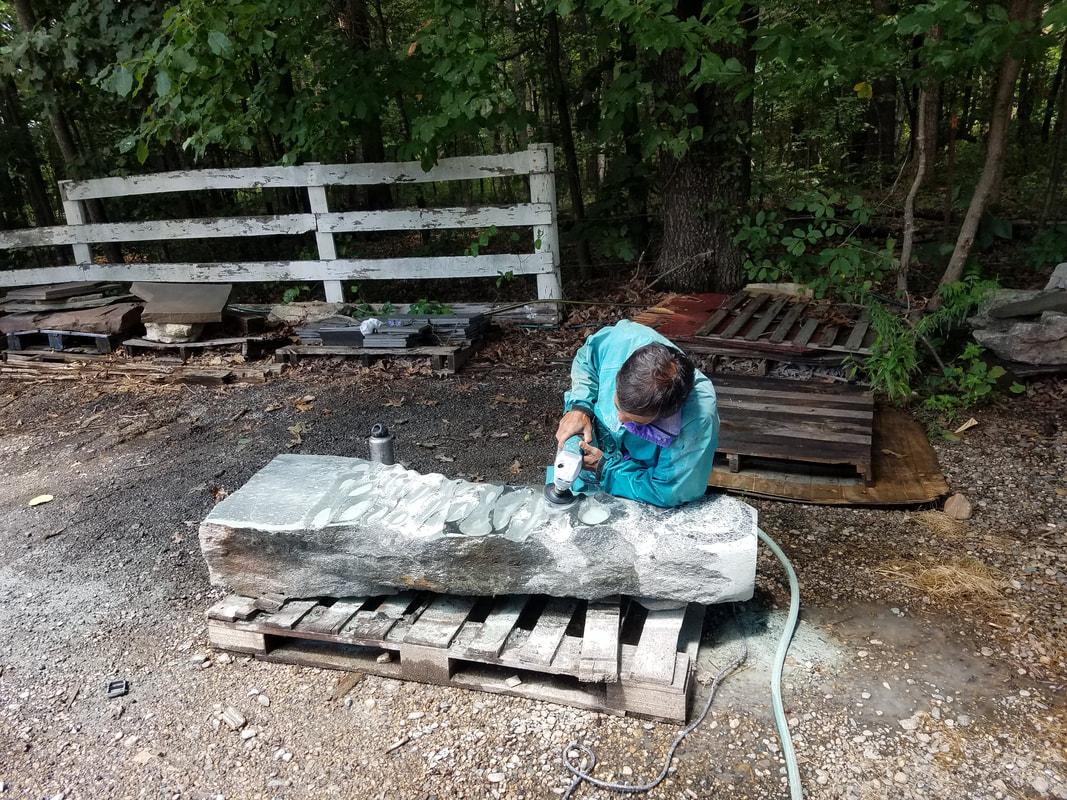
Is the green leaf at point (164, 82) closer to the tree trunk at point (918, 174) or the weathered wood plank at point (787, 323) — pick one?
the weathered wood plank at point (787, 323)

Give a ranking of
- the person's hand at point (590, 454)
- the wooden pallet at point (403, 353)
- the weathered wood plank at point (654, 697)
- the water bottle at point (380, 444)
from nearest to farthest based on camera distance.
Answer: the weathered wood plank at point (654, 697)
the person's hand at point (590, 454)
the water bottle at point (380, 444)
the wooden pallet at point (403, 353)

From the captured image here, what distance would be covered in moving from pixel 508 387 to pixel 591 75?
410 cm

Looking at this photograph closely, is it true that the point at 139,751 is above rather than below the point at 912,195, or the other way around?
below

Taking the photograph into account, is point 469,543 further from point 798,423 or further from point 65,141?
point 65,141

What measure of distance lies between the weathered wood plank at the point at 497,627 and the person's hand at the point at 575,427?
0.72 meters

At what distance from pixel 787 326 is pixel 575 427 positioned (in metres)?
3.11

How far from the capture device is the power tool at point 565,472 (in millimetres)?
2691

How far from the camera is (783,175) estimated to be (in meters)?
10.7

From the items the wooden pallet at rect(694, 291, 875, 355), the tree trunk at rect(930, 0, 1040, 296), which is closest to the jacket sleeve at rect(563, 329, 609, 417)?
the wooden pallet at rect(694, 291, 875, 355)

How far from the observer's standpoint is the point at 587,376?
310 centimetres

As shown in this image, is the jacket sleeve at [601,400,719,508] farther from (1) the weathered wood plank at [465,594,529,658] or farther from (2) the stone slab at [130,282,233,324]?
(2) the stone slab at [130,282,233,324]

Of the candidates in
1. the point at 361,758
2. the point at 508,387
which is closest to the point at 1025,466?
the point at 508,387

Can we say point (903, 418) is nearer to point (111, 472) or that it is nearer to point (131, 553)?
point (131, 553)

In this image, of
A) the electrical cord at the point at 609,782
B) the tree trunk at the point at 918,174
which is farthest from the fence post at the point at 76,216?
the tree trunk at the point at 918,174
